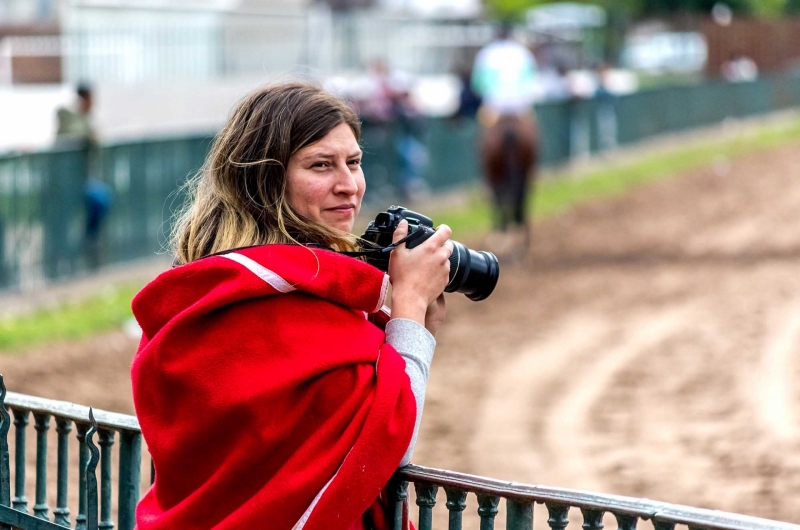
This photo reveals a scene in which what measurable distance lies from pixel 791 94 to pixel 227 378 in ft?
94.3

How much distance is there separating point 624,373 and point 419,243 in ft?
21.1

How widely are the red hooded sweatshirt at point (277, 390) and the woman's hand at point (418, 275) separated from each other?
0.09 metres

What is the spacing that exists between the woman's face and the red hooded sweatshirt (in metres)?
0.19

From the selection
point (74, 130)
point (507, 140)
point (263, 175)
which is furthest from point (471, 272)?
point (507, 140)

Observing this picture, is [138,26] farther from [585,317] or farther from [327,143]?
[327,143]

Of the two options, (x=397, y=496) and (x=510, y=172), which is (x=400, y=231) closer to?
(x=397, y=496)

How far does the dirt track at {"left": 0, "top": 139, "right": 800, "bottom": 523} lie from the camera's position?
251 inches

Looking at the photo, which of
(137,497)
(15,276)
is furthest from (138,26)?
(137,497)

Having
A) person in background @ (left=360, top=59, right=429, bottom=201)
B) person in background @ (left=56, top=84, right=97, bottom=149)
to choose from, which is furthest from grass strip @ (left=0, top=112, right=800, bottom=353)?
person in background @ (left=56, top=84, right=97, bottom=149)

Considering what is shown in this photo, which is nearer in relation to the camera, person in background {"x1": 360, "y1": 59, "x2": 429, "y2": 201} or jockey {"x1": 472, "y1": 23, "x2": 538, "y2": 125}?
jockey {"x1": 472, "y1": 23, "x2": 538, "y2": 125}

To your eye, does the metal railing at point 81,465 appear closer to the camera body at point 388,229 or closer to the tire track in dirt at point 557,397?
the camera body at point 388,229

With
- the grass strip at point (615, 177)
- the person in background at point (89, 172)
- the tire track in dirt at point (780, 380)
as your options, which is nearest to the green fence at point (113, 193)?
the person in background at point (89, 172)

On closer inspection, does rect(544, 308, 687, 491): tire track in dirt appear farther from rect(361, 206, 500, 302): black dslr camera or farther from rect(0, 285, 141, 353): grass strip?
rect(361, 206, 500, 302): black dslr camera

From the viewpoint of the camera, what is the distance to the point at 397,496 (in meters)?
2.31
